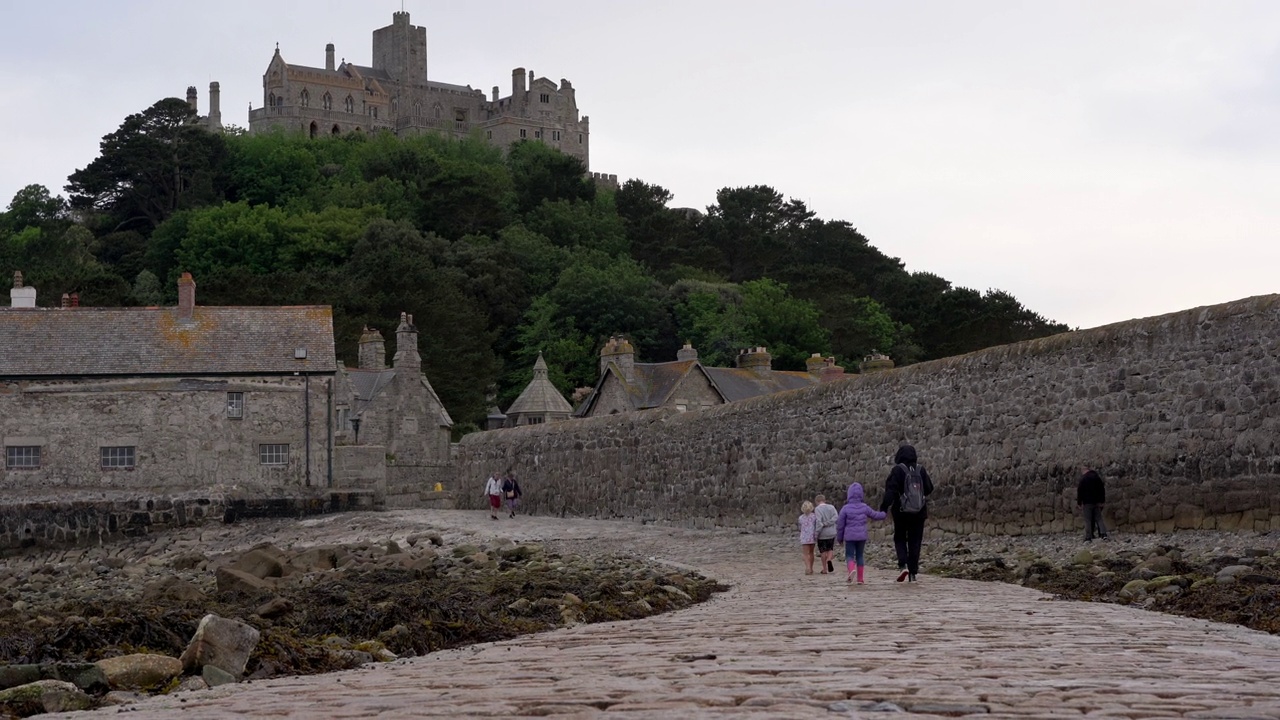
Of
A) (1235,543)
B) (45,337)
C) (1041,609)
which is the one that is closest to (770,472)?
(1235,543)

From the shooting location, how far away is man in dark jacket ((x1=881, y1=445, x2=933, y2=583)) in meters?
13.9

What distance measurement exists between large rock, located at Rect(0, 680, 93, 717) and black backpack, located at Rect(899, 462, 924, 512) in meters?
7.77

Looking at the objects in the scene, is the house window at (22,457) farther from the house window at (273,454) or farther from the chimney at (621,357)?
the chimney at (621,357)

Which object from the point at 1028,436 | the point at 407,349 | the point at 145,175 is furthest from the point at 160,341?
the point at 145,175

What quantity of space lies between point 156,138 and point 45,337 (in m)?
61.9

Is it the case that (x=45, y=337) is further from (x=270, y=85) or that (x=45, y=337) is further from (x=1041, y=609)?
(x=270, y=85)

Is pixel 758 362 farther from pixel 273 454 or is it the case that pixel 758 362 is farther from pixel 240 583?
pixel 240 583

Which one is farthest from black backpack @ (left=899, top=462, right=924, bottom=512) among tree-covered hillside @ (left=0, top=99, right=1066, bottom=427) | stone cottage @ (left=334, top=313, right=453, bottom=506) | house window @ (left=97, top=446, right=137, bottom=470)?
tree-covered hillside @ (left=0, top=99, right=1066, bottom=427)

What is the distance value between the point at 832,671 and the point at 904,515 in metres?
6.58

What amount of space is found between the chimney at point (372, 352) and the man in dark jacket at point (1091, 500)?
35629 mm

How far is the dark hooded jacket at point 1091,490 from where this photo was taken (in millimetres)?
16344

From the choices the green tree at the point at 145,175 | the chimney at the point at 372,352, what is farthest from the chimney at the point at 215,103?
the chimney at the point at 372,352

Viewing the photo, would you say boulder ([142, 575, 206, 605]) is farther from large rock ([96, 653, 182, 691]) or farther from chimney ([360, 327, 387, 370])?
chimney ([360, 327, 387, 370])

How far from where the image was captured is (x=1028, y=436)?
18188 millimetres
